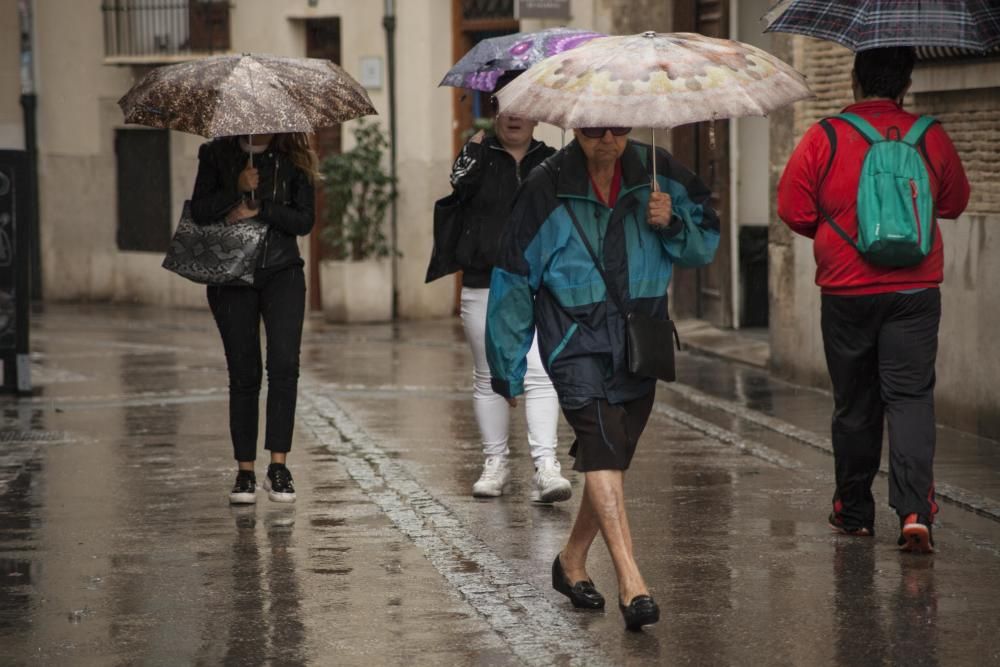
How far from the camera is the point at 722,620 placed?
6426 mm

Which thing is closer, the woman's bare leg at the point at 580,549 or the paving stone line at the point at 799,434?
the woman's bare leg at the point at 580,549

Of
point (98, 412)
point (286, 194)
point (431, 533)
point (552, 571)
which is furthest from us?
point (98, 412)

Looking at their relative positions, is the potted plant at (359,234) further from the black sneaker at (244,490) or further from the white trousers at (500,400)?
the black sneaker at (244,490)

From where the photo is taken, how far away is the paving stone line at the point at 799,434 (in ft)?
27.6

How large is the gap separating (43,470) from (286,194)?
2.10 meters

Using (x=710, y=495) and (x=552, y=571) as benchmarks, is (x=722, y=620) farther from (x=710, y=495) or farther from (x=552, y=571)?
(x=710, y=495)

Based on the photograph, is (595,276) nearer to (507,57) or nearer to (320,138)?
(507,57)

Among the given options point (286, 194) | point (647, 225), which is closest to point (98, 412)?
point (286, 194)

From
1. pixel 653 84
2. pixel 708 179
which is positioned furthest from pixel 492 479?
pixel 708 179

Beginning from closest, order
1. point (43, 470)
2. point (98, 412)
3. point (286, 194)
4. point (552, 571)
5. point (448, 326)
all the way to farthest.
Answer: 1. point (552, 571)
2. point (286, 194)
3. point (43, 470)
4. point (98, 412)
5. point (448, 326)

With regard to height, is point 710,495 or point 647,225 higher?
point 647,225

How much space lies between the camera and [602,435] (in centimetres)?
636

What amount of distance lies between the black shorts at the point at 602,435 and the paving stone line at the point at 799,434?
2.33m

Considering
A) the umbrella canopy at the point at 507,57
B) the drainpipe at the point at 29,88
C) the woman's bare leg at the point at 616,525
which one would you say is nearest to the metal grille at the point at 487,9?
the drainpipe at the point at 29,88
